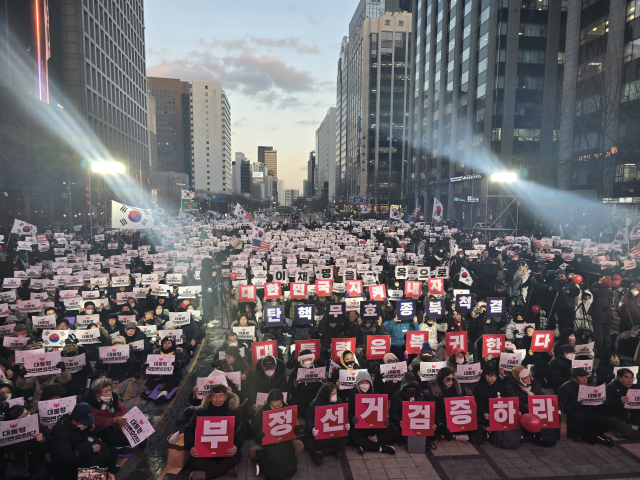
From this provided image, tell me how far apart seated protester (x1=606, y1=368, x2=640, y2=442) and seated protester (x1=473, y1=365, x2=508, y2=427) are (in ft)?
6.89

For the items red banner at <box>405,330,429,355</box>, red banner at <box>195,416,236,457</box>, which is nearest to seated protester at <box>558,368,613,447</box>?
red banner at <box>405,330,429,355</box>

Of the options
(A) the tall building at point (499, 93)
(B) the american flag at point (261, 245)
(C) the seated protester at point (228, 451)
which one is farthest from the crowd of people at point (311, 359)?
(A) the tall building at point (499, 93)

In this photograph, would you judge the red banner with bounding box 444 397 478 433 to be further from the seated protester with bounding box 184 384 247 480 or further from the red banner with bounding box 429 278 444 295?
the red banner with bounding box 429 278 444 295

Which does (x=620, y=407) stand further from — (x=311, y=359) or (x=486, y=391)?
(x=311, y=359)

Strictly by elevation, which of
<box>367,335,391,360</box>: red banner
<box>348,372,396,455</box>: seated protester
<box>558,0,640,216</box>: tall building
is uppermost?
<box>558,0,640,216</box>: tall building

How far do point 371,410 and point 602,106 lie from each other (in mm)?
35510

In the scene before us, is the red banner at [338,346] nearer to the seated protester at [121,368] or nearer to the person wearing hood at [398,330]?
the person wearing hood at [398,330]

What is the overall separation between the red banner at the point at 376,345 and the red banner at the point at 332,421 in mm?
2871

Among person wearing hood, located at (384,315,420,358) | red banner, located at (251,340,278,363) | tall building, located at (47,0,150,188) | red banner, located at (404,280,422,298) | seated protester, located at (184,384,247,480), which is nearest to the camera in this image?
seated protester, located at (184,384,247,480)

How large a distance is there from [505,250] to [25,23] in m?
49.4

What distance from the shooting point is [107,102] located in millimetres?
69188

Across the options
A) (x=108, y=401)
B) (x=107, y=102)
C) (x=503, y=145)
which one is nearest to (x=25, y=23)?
(x=107, y=102)

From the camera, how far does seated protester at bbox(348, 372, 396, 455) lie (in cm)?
736

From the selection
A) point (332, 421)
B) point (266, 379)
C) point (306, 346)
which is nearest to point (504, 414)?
point (332, 421)
